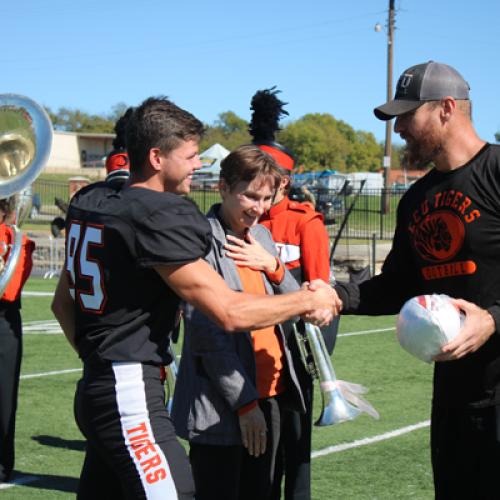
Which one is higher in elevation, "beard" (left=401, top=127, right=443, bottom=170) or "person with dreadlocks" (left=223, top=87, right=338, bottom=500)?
"beard" (left=401, top=127, right=443, bottom=170)

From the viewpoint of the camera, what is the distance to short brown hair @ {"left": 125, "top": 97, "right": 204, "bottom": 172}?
3.33 metres

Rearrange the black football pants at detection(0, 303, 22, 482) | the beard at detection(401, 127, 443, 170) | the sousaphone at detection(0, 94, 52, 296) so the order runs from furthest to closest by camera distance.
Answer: the sousaphone at detection(0, 94, 52, 296), the black football pants at detection(0, 303, 22, 482), the beard at detection(401, 127, 443, 170)

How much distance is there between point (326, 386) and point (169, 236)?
170 centimetres

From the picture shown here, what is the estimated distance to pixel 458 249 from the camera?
138 inches

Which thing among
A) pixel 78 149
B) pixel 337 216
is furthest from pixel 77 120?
pixel 337 216

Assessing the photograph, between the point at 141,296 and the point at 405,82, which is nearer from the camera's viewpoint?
the point at 141,296

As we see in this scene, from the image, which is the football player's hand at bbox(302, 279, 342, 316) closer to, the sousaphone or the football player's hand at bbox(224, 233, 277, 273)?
the football player's hand at bbox(224, 233, 277, 273)

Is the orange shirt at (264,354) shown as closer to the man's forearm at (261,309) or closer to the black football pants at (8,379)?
the man's forearm at (261,309)

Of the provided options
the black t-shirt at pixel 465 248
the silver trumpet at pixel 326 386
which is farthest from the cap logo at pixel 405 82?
the silver trumpet at pixel 326 386

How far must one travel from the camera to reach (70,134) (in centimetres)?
8344

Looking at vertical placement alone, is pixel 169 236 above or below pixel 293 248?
above

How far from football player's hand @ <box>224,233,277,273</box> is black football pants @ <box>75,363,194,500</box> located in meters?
0.85

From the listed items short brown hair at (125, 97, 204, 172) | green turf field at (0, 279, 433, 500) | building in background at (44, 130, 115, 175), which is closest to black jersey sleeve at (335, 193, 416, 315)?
short brown hair at (125, 97, 204, 172)

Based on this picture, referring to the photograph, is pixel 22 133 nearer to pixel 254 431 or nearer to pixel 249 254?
pixel 249 254
